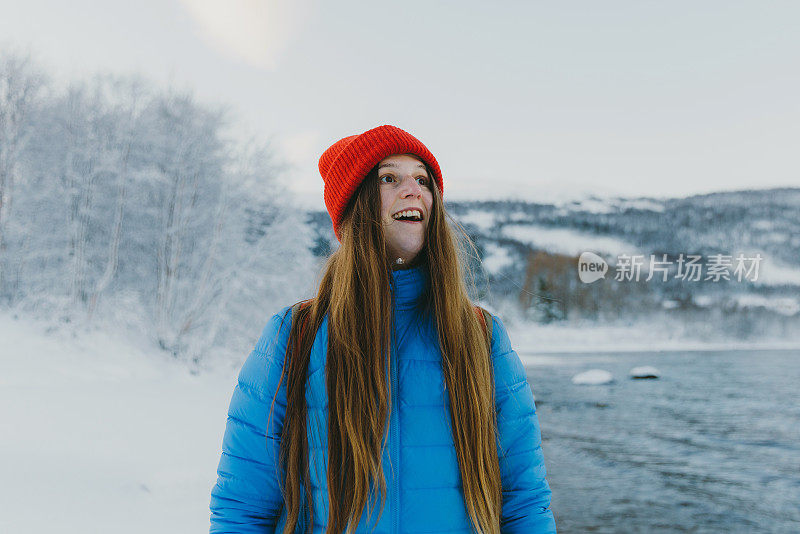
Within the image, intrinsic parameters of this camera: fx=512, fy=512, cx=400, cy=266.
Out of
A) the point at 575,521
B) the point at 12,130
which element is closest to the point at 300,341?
the point at 575,521

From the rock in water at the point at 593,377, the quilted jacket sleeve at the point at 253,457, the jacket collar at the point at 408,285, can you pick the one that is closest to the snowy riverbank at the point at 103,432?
the quilted jacket sleeve at the point at 253,457

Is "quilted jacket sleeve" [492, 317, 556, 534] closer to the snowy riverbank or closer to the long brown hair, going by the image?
the long brown hair

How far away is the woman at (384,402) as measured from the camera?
35.7 inches

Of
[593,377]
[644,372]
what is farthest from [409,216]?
[644,372]

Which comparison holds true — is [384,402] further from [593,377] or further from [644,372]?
[644,372]

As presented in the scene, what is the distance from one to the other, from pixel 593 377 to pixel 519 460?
64.4 feet

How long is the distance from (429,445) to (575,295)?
20.3 m

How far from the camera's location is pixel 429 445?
92cm

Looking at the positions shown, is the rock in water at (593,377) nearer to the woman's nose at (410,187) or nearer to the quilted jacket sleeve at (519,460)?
the quilted jacket sleeve at (519,460)

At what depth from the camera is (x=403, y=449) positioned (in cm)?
91

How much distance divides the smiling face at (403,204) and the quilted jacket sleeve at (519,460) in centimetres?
28

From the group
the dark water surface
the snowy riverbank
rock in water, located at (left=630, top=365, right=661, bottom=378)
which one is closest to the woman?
the snowy riverbank

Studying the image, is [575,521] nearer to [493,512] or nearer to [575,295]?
[493,512]

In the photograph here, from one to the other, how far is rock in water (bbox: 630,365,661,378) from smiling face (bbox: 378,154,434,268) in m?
22.8
